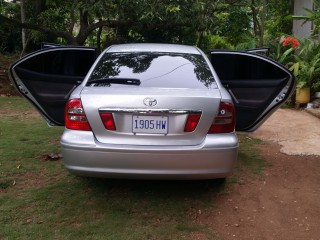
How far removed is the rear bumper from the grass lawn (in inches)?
15.4

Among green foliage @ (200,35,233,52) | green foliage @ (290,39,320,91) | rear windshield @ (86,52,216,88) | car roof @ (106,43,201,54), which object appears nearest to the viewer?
rear windshield @ (86,52,216,88)

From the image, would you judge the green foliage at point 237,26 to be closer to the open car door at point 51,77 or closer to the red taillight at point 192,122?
the open car door at point 51,77

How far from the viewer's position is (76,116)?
3529 mm

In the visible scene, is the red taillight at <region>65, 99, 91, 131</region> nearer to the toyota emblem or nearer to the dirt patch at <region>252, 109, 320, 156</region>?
the toyota emblem

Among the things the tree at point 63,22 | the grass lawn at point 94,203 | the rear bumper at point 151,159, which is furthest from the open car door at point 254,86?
the tree at point 63,22

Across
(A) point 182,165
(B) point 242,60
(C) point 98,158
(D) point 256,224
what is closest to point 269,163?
(B) point 242,60

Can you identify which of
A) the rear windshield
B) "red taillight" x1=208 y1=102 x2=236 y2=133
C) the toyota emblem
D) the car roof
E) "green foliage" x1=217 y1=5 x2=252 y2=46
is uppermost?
the car roof

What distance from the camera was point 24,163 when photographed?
5000 mm

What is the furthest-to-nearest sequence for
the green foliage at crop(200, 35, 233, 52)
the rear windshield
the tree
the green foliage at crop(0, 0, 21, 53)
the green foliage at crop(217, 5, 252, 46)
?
the green foliage at crop(200, 35, 233, 52) < the green foliage at crop(217, 5, 252, 46) < the green foliage at crop(0, 0, 21, 53) < the tree < the rear windshield

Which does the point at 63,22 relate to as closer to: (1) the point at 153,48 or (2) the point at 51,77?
(2) the point at 51,77

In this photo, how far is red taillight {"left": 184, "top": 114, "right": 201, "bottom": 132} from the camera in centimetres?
343

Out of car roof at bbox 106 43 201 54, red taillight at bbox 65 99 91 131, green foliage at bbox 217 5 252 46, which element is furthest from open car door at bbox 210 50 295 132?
green foliage at bbox 217 5 252 46

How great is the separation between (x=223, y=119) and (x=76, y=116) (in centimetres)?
127

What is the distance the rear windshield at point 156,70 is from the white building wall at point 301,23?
990 centimetres
